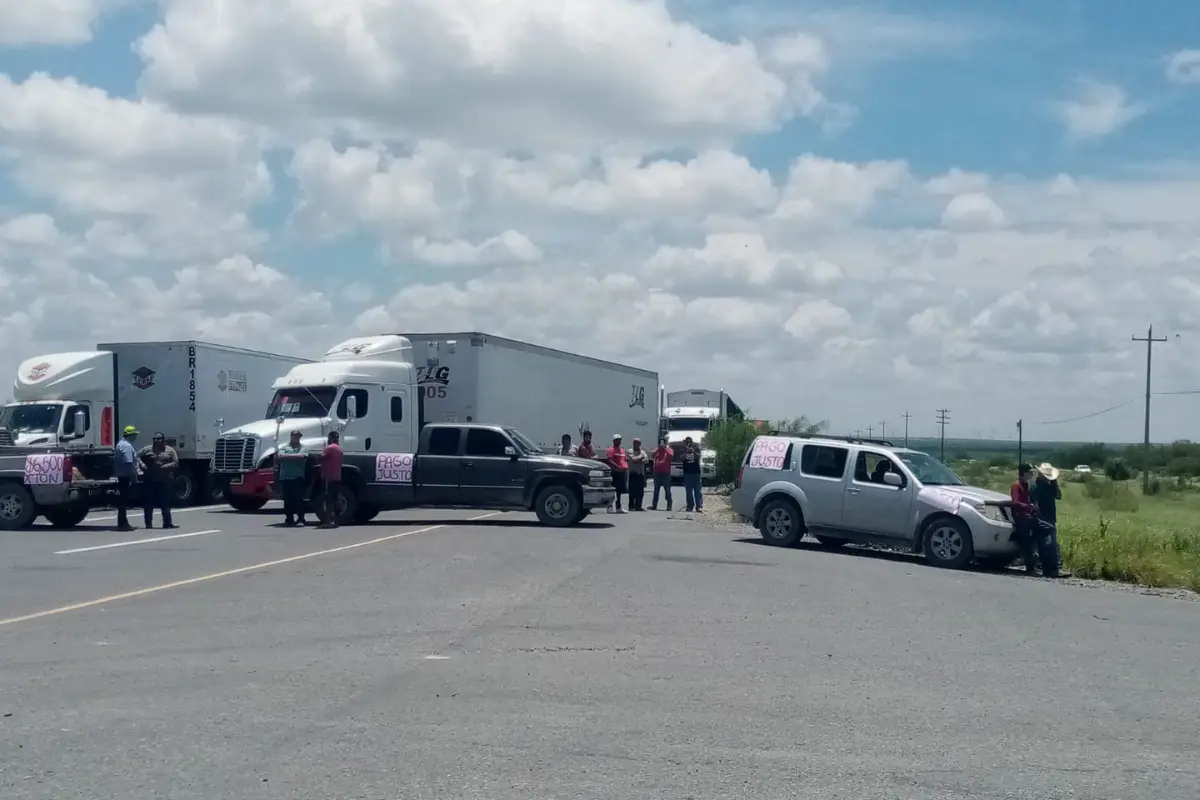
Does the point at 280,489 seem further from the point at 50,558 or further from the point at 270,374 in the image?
the point at 270,374

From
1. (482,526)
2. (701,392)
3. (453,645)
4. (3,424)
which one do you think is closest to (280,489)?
(482,526)

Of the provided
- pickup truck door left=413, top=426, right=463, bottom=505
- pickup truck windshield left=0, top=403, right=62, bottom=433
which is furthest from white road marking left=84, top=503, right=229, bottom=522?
pickup truck door left=413, top=426, right=463, bottom=505

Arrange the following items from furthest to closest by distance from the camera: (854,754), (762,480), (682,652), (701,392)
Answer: (701,392) < (762,480) < (682,652) < (854,754)

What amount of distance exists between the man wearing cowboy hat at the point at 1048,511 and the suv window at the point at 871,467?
2.15 metres

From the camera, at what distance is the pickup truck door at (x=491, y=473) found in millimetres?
23375

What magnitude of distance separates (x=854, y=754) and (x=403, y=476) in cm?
1738

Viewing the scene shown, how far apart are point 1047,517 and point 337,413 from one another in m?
15.0

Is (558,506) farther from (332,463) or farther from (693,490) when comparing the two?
(693,490)

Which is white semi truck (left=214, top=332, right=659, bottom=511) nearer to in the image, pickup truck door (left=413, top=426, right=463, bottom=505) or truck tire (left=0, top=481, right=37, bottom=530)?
pickup truck door (left=413, top=426, right=463, bottom=505)

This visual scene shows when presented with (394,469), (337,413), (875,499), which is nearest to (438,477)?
(394,469)

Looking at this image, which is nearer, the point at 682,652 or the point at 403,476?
the point at 682,652

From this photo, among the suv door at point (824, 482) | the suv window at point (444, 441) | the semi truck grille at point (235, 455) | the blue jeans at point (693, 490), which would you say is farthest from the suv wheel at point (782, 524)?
the semi truck grille at point (235, 455)

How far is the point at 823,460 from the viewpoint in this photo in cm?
2014

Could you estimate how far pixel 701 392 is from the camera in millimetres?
51281
